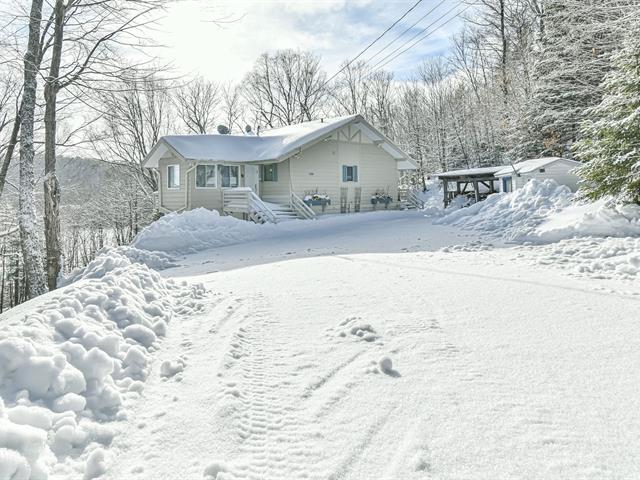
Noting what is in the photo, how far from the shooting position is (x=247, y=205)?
1888 centimetres

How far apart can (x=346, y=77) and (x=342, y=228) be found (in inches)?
1450

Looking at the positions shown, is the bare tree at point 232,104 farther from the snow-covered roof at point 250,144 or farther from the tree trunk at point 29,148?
the tree trunk at point 29,148

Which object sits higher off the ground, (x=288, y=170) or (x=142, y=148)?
(x=142, y=148)

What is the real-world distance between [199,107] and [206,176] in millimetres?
22038

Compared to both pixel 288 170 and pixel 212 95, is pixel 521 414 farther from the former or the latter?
pixel 212 95

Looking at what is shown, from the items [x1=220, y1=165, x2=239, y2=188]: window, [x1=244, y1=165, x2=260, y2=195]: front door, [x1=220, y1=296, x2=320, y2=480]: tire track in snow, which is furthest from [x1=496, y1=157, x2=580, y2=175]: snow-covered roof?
[x1=220, y1=296, x2=320, y2=480]: tire track in snow

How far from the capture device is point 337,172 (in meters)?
22.1

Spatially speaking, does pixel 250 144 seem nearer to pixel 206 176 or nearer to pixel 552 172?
pixel 206 176

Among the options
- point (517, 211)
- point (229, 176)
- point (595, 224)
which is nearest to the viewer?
point (595, 224)

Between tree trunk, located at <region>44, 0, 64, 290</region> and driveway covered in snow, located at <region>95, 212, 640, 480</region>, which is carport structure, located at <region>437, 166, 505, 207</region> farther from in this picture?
tree trunk, located at <region>44, 0, 64, 290</region>

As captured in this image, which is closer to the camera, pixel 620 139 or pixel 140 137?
pixel 620 139

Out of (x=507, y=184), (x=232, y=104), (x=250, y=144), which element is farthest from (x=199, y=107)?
(x=507, y=184)

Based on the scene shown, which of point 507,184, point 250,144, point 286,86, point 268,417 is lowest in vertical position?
point 268,417

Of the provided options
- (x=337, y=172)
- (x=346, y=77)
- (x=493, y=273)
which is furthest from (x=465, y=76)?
(x=493, y=273)
